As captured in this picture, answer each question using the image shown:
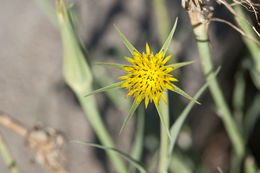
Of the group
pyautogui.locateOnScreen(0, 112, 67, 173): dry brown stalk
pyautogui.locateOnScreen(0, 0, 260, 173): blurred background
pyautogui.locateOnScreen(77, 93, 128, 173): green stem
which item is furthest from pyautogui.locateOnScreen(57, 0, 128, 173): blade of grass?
pyautogui.locateOnScreen(0, 0, 260, 173): blurred background

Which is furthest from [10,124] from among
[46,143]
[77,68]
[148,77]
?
[148,77]

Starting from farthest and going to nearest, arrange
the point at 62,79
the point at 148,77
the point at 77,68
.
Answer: the point at 62,79 → the point at 77,68 → the point at 148,77

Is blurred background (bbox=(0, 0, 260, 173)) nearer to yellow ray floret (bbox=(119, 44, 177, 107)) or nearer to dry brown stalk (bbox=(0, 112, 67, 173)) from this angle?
dry brown stalk (bbox=(0, 112, 67, 173))

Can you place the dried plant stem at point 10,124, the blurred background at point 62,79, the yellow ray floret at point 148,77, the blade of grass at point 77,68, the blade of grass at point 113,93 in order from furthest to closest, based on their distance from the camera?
the blurred background at point 62,79 → the blade of grass at point 113,93 → the dried plant stem at point 10,124 → the blade of grass at point 77,68 → the yellow ray floret at point 148,77

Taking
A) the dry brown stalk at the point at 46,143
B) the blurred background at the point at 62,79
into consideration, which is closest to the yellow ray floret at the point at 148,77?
the dry brown stalk at the point at 46,143

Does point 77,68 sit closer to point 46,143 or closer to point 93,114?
point 93,114

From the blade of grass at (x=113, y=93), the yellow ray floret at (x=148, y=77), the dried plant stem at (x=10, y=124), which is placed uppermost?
the yellow ray floret at (x=148, y=77)

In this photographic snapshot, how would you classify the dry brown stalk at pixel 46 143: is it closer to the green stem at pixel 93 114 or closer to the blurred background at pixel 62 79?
the green stem at pixel 93 114

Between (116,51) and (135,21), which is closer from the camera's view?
(116,51)

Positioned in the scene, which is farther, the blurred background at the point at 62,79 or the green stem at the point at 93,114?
the blurred background at the point at 62,79

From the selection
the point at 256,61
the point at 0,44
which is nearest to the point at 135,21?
the point at 0,44

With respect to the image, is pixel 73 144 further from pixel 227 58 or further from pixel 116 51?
pixel 227 58
